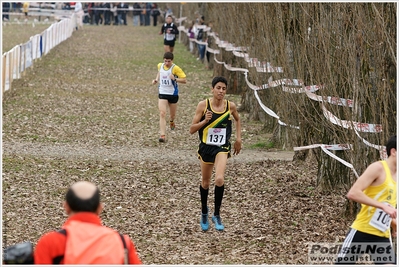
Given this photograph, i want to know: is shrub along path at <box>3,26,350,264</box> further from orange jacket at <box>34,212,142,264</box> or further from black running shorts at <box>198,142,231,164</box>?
orange jacket at <box>34,212,142,264</box>

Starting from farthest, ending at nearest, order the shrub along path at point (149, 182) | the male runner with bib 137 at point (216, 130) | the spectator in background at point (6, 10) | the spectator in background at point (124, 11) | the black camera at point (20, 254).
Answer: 1. the spectator in background at point (124, 11)
2. the spectator in background at point (6, 10)
3. the male runner with bib 137 at point (216, 130)
4. the shrub along path at point (149, 182)
5. the black camera at point (20, 254)

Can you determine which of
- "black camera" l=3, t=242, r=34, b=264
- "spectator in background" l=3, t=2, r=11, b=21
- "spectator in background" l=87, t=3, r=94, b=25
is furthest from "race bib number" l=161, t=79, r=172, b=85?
"spectator in background" l=87, t=3, r=94, b=25

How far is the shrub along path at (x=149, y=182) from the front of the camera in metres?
10.2

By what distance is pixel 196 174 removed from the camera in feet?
47.3

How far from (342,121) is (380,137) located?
890 millimetres

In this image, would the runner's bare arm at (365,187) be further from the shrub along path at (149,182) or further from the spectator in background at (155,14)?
the spectator in background at (155,14)

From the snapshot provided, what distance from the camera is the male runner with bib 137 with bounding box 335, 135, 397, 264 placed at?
6.71 meters

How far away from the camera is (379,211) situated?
22.3ft

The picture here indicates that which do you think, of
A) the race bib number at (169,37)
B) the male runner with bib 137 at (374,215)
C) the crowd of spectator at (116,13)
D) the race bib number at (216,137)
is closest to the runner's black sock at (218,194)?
the race bib number at (216,137)

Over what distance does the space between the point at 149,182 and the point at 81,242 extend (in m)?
8.72

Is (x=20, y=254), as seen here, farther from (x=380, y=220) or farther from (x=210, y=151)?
(x=210, y=151)

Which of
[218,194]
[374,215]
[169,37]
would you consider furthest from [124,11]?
[374,215]

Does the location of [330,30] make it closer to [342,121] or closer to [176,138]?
[342,121]

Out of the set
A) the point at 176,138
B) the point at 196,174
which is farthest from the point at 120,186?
the point at 176,138
